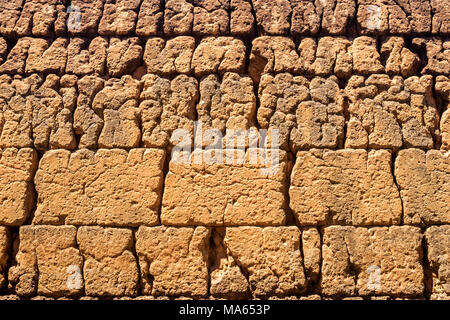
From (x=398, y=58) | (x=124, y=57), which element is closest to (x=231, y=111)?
(x=124, y=57)

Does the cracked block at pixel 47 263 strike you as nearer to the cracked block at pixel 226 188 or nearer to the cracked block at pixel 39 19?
the cracked block at pixel 226 188

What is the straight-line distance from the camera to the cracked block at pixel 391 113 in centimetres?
347

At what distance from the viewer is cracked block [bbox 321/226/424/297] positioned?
327cm

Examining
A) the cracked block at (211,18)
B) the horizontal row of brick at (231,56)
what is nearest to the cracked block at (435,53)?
the horizontal row of brick at (231,56)

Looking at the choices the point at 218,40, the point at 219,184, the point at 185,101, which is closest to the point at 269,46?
the point at 218,40

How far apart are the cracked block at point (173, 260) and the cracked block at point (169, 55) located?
1.41 metres

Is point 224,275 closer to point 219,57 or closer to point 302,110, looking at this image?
point 302,110

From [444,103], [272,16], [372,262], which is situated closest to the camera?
[372,262]

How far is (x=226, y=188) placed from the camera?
11.2 feet

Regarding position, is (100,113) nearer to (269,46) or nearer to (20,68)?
(20,68)

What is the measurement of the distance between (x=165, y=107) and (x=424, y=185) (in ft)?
7.51

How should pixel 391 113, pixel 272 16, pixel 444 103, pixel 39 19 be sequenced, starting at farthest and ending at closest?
1. pixel 39 19
2. pixel 272 16
3. pixel 444 103
4. pixel 391 113

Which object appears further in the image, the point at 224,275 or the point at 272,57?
the point at 272,57

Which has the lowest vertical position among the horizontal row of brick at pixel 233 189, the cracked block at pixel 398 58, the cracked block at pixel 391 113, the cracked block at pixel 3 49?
the horizontal row of brick at pixel 233 189
